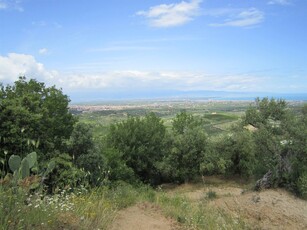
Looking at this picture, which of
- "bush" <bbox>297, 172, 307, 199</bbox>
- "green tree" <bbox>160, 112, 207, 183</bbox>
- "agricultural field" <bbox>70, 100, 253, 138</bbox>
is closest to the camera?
"bush" <bbox>297, 172, 307, 199</bbox>

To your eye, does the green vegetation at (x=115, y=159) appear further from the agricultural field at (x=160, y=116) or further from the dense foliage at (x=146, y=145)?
the agricultural field at (x=160, y=116)

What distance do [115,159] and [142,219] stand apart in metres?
17.8

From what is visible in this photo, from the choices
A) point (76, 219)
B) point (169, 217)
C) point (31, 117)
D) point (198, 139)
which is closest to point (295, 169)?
point (198, 139)

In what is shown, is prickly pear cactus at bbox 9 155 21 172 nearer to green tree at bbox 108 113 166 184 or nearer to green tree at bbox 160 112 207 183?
green tree at bbox 160 112 207 183

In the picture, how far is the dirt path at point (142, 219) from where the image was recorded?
677cm

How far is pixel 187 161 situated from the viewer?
91.2ft

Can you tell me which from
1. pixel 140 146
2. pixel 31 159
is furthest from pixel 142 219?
pixel 140 146

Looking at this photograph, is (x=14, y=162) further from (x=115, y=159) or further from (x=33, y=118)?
(x=115, y=159)

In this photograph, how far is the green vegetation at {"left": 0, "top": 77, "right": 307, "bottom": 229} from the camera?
Answer: 518 cm

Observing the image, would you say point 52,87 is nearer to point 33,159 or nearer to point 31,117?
point 31,117

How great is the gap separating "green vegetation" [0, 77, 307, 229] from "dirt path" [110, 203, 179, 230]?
32 centimetres

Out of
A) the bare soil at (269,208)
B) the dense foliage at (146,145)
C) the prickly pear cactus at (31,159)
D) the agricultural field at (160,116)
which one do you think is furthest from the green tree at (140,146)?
the prickly pear cactus at (31,159)

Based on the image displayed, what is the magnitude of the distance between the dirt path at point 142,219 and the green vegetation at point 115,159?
32 centimetres

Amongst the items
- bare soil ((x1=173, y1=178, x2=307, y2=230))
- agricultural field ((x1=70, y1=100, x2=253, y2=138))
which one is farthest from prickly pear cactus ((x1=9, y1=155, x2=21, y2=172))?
agricultural field ((x1=70, y1=100, x2=253, y2=138))
